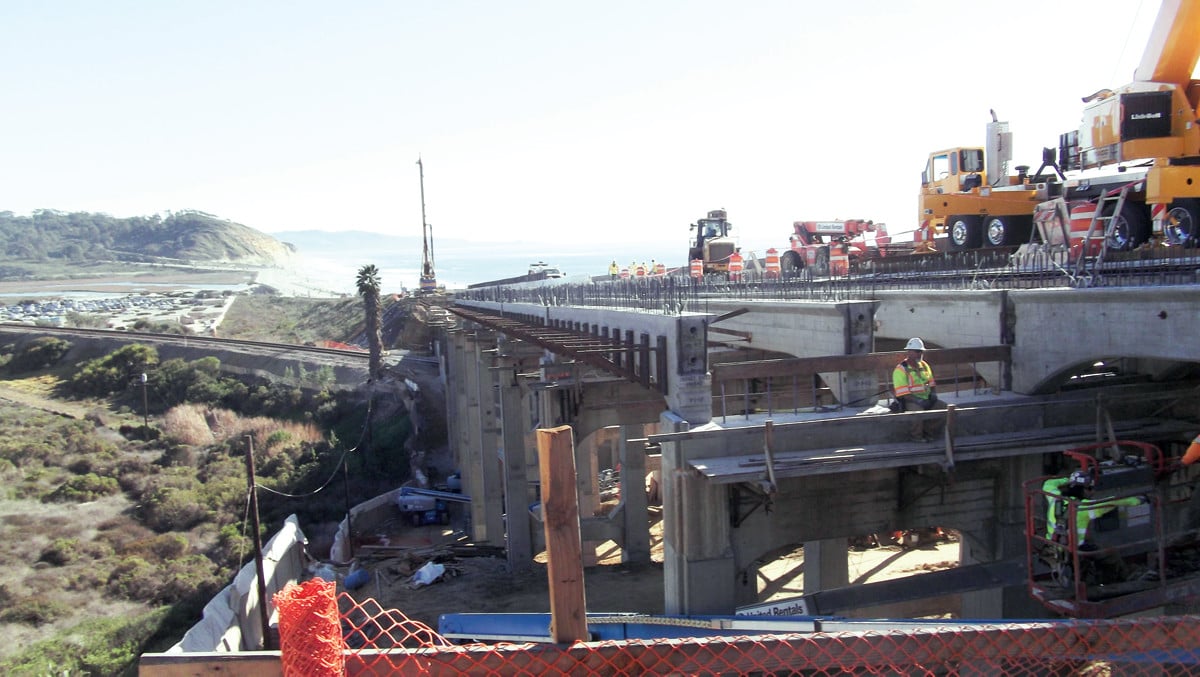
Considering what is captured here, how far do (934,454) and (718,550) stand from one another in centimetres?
344

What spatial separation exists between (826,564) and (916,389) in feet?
22.5

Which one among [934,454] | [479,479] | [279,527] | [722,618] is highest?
[934,454]

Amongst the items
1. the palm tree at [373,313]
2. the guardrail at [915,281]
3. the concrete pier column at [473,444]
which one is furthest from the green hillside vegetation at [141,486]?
the guardrail at [915,281]

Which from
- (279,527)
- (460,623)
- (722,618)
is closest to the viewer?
(722,618)

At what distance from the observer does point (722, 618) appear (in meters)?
11.3

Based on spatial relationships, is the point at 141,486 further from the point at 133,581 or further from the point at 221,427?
the point at 221,427

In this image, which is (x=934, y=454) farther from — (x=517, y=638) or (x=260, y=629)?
(x=260, y=629)

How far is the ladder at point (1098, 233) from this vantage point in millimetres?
11641

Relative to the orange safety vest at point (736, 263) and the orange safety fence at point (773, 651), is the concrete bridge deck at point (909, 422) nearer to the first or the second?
the orange safety fence at point (773, 651)

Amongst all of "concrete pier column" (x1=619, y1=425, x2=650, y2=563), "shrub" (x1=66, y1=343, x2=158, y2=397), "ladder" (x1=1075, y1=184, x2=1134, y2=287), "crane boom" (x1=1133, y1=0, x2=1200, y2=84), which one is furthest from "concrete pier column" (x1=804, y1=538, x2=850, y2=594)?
"shrub" (x1=66, y1=343, x2=158, y2=397)

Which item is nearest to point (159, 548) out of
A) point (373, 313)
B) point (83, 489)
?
point (83, 489)

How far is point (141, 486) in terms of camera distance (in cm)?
3550

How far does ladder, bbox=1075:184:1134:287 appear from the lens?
→ 11641 millimetres

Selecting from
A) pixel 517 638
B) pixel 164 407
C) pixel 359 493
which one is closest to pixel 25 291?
pixel 164 407
